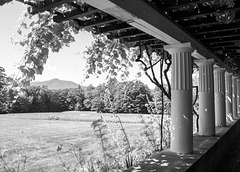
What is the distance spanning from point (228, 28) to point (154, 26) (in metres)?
1.08

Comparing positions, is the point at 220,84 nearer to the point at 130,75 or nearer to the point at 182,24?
the point at 130,75

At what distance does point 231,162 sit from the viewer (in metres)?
4.04

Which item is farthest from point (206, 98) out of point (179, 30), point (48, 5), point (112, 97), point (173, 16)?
point (48, 5)

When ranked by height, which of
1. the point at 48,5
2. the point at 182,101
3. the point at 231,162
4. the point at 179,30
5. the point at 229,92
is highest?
the point at 179,30

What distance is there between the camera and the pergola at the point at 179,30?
1.93 meters

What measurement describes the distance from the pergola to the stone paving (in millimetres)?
542

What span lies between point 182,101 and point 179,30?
0.95 m

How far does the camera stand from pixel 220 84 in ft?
18.8

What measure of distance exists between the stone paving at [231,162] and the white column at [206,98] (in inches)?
20.9

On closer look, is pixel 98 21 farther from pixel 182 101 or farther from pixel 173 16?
pixel 182 101

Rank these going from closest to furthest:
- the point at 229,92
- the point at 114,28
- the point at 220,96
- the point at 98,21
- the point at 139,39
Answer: the point at 98,21
the point at 114,28
the point at 139,39
the point at 220,96
the point at 229,92

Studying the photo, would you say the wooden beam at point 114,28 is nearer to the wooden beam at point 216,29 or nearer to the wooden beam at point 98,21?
the wooden beam at point 98,21

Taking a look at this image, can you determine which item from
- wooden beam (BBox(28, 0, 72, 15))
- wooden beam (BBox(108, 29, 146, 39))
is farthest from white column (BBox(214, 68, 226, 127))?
wooden beam (BBox(28, 0, 72, 15))

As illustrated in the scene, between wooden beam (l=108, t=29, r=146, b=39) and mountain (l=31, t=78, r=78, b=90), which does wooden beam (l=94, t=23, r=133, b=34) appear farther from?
mountain (l=31, t=78, r=78, b=90)
